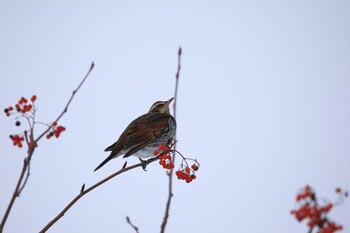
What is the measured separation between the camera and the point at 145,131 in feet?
27.0

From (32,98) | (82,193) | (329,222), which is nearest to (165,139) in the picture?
(32,98)

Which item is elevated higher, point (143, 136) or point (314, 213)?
point (143, 136)

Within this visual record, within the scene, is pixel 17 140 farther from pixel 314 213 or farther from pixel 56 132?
pixel 314 213

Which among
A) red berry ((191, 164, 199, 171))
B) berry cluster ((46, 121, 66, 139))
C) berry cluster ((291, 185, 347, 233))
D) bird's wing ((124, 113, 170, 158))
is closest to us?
berry cluster ((291, 185, 347, 233))

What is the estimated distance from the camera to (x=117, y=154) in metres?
7.26

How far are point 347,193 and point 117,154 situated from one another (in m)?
5.22

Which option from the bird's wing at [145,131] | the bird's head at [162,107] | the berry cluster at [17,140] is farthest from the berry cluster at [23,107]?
the bird's head at [162,107]

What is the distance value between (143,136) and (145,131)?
0.24 metres

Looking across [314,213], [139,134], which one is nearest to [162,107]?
[139,134]

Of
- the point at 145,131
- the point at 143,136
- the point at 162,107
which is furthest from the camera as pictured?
the point at 162,107

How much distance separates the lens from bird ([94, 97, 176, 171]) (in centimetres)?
743

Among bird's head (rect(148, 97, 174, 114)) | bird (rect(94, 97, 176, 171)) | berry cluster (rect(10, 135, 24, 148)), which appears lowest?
berry cluster (rect(10, 135, 24, 148))

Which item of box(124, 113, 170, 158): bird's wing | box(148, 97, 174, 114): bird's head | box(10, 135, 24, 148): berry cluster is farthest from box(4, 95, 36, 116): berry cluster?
box(148, 97, 174, 114): bird's head

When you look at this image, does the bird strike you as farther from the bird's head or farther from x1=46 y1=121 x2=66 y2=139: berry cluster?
x1=46 y1=121 x2=66 y2=139: berry cluster
